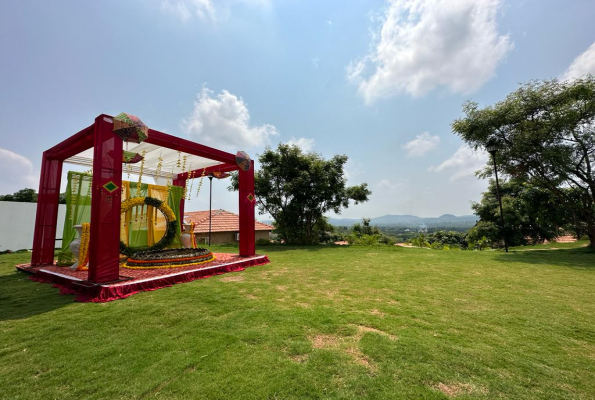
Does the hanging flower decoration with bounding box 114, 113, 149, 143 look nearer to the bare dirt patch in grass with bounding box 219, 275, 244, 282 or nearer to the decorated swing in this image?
the decorated swing

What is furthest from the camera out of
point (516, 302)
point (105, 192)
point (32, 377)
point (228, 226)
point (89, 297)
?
point (228, 226)

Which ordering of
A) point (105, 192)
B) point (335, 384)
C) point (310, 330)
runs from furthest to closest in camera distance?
1. point (105, 192)
2. point (310, 330)
3. point (335, 384)

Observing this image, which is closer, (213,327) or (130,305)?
(213,327)

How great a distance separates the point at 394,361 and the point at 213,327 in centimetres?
199

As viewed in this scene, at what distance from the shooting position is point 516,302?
11.9ft

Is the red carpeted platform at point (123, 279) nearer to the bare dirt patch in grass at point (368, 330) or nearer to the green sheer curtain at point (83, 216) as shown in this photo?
the green sheer curtain at point (83, 216)

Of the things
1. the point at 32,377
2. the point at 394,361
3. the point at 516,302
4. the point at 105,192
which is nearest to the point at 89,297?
the point at 105,192

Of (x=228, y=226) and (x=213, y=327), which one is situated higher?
(x=228, y=226)

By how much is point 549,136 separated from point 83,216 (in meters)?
15.9

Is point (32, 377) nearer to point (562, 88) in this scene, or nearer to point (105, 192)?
point (105, 192)

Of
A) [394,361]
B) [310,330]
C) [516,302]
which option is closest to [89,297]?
[310,330]

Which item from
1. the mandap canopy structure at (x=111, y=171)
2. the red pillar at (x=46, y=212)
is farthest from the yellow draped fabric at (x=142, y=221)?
the red pillar at (x=46, y=212)

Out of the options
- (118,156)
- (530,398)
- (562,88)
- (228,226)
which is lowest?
(530,398)

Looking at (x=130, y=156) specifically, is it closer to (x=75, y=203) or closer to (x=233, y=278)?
(x=75, y=203)
